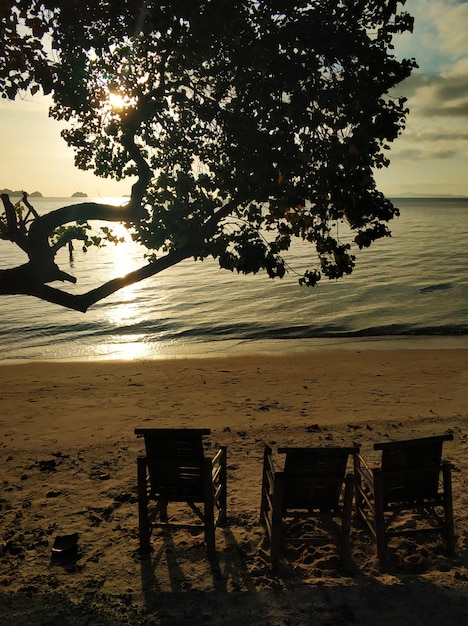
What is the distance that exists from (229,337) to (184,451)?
21290 millimetres

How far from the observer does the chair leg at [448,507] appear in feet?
23.2

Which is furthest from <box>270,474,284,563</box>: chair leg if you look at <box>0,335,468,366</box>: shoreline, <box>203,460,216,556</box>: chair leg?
<box>0,335,468,366</box>: shoreline

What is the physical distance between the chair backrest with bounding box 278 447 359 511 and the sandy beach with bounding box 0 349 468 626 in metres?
0.80

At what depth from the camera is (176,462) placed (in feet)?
22.8

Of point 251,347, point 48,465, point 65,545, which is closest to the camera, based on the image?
point 65,545

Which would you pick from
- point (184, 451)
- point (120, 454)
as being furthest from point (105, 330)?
point (184, 451)

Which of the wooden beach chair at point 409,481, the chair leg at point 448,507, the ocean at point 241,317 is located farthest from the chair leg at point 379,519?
the ocean at point 241,317

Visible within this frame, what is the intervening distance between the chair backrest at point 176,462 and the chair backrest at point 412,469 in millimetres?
2259

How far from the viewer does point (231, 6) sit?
657 cm

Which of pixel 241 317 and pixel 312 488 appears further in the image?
pixel 241 317

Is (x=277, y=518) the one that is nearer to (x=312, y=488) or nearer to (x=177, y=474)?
(x=312, y=488)

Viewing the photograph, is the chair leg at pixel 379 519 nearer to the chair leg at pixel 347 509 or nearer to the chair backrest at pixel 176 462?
the chair leg at pixel 347 509

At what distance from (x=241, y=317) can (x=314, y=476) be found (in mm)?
25953

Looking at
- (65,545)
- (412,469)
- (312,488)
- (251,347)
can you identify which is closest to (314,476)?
(312,488)
